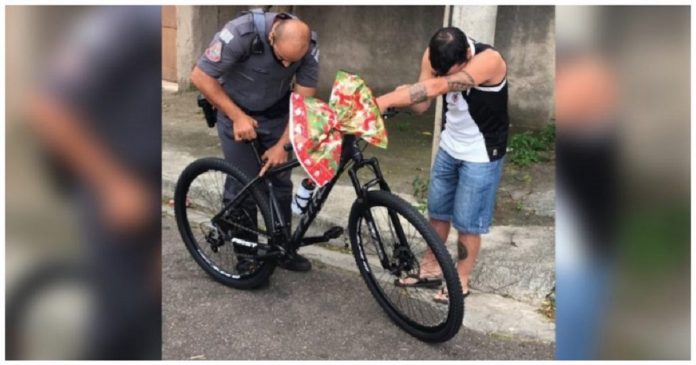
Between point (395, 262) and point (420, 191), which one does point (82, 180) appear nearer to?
point (395, 262)

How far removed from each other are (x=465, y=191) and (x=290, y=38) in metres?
1.09

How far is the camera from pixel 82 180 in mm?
1121

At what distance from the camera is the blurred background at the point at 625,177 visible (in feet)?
3.75

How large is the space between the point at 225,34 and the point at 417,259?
139cm

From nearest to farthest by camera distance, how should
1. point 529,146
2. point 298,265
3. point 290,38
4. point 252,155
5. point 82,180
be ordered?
point 82,180, point 290,38, point 252,155, point 298,265, point 529,146

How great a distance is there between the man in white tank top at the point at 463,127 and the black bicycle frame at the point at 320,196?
0.78 ft

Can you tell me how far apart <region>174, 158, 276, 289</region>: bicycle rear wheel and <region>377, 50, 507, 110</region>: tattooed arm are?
35.7 inches

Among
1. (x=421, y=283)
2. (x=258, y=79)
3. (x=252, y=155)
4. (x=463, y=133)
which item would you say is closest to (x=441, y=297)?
(x=421, y=283)

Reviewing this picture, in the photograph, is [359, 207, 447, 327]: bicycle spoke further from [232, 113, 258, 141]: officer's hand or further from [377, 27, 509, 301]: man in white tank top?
[232, 113, 258, 141]: officer's hand

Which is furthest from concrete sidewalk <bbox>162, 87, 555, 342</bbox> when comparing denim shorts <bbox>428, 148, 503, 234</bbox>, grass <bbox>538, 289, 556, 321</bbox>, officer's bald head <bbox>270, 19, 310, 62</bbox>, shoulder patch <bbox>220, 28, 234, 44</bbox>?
shoulder patch <bbox>220, 28, 234, 44</bbox>

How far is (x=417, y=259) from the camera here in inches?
138

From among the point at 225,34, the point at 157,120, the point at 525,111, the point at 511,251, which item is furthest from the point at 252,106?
the point at 525,111

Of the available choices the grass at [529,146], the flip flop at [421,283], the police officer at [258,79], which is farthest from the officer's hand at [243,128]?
the grass at [529,146]

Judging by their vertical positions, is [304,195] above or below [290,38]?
below
